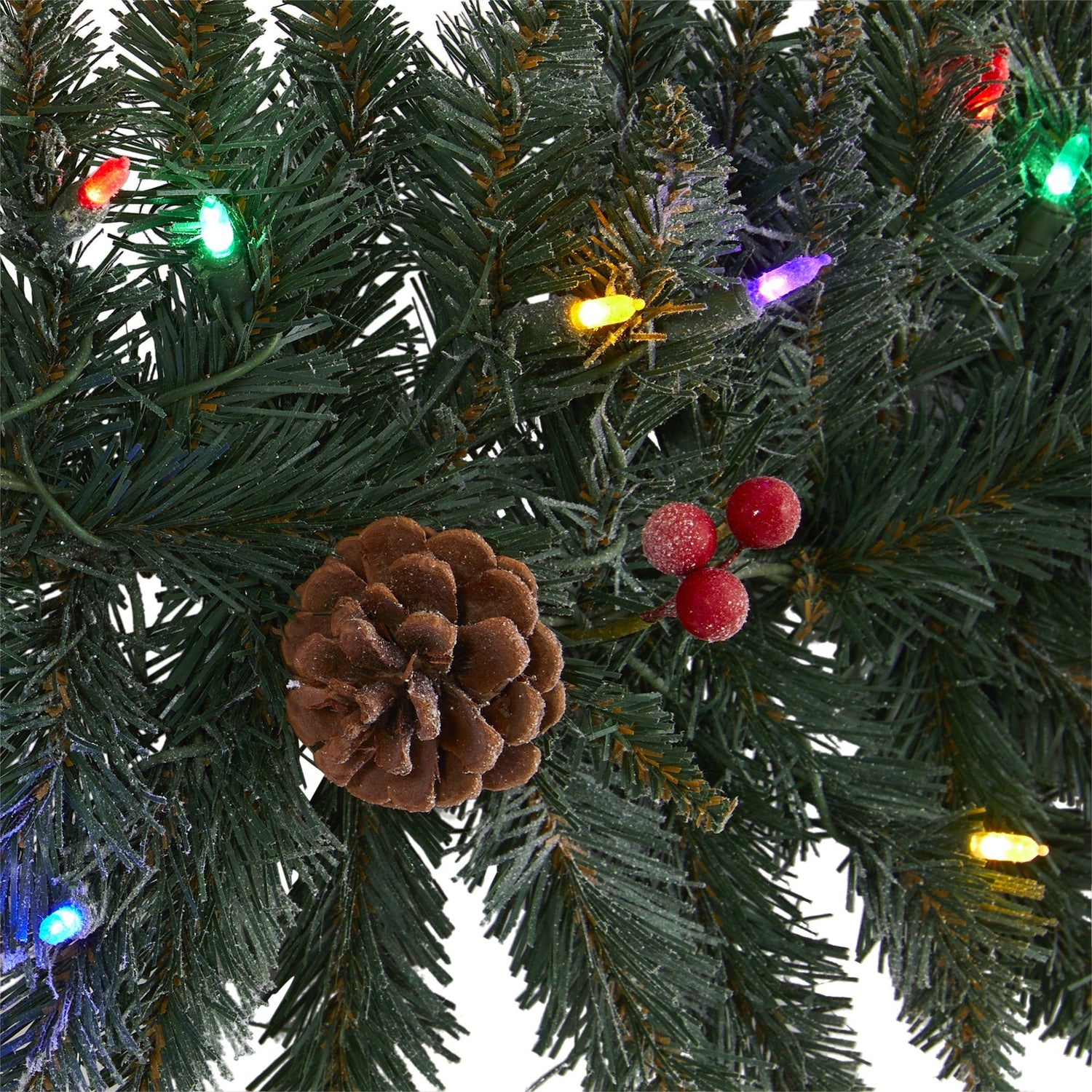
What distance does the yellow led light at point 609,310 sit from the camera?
344 mm

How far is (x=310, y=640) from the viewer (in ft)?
1.04

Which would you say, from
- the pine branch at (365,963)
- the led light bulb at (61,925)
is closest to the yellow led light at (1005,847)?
the pine branch at (365,963)

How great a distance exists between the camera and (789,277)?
1.26 feet

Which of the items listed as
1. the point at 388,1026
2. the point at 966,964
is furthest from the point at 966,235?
the point at 388,1026

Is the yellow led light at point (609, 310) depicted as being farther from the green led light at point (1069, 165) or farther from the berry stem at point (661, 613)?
the green led light at point (1069, 165)

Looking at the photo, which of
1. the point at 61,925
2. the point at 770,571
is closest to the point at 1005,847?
the point at 770,571

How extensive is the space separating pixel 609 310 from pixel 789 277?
83 mm

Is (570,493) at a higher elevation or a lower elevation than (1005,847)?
higher

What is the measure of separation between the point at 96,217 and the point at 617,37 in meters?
0.24

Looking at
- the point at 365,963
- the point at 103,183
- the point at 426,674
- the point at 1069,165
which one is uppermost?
the point at 1069,165

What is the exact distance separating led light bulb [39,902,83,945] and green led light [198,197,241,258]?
0.23 meters

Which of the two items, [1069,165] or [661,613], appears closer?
[661,613]

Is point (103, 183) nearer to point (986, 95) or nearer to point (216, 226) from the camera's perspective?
point (216, 226)

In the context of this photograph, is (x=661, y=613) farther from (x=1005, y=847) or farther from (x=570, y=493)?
(x=1005, y=847)
